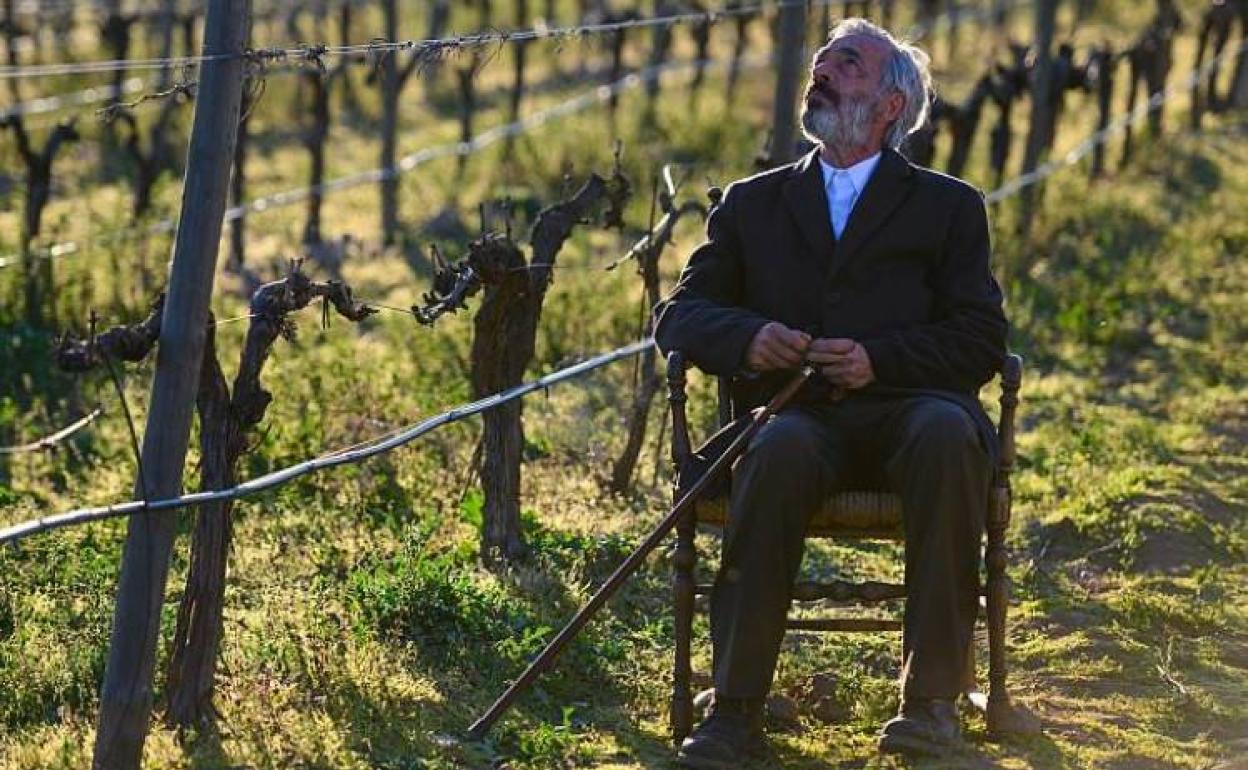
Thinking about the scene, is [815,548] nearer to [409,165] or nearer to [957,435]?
[957,435]

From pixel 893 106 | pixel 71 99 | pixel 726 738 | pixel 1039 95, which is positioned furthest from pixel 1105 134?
pixel 726 738

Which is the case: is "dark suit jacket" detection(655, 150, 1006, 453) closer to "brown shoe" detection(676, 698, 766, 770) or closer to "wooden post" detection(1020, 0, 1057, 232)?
"brown shoe" detection(676, 698, 766, 770)

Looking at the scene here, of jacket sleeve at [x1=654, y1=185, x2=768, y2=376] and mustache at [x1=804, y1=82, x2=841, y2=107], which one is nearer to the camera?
jacket sleeve at [x1=654, y1=185, x2=768, y2=376]

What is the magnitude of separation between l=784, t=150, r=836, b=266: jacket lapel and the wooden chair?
0.42 m

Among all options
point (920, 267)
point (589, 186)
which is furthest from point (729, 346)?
point (589, 186)

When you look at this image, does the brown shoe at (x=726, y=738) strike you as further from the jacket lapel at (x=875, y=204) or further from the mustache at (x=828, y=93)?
the mustache at (x=828, y=93)

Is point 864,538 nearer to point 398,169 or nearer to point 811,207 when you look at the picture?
point 811,207

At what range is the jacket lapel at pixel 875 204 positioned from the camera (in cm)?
513

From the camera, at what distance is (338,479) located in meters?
7.01

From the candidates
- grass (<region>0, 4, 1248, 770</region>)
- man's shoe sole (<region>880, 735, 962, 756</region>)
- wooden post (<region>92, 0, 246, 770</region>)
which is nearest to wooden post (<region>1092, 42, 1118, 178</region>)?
grass (<region>0, 4, 1248, 770</region>)

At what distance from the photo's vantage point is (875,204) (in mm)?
5172

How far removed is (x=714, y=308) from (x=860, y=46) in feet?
2.37

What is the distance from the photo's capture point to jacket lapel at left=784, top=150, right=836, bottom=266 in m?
5.16

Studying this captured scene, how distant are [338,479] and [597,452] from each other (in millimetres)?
1013
